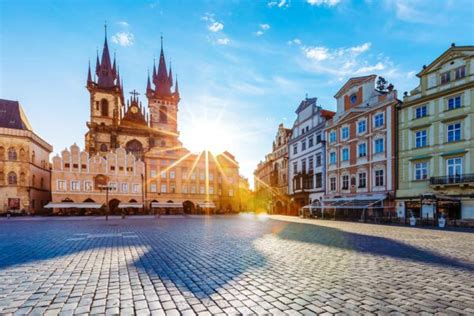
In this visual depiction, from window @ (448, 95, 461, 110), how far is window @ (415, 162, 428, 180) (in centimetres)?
532

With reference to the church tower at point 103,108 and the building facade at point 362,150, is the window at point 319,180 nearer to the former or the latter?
the building facade at point 362,150

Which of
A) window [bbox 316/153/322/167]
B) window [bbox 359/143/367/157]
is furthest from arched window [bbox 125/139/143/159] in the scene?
window [bbox 359/143/367/157]

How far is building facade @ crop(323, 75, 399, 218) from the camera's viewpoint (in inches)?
1061

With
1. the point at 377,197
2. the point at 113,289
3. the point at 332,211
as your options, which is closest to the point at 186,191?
the point at 332,211

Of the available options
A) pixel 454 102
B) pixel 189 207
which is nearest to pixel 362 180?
pixel 454 102

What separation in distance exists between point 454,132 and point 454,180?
4.28 meters

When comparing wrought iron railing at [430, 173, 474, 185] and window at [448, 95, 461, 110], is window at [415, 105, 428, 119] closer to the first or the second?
window at [448, 95, 461, 110]

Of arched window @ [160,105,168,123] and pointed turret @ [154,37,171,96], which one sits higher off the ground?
pointed turret @ [154,37,171,96]

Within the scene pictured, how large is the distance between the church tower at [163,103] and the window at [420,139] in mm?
57327

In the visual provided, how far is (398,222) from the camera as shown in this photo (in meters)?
24.0

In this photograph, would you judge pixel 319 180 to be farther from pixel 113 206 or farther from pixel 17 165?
pixel 17 165

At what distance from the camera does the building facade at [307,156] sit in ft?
119

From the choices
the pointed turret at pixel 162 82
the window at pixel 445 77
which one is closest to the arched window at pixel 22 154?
the pointed turret at pixel 162 82

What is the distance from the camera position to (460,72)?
22.7m
